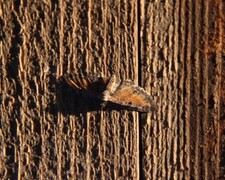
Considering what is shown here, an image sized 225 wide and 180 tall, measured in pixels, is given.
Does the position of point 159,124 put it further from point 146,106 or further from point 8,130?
point 8,130

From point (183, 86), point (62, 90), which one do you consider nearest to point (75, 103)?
point (62, 90)

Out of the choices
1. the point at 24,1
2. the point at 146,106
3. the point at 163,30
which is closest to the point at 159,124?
the point at 146,106

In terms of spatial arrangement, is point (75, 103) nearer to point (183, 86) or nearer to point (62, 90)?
point (62, 90)
